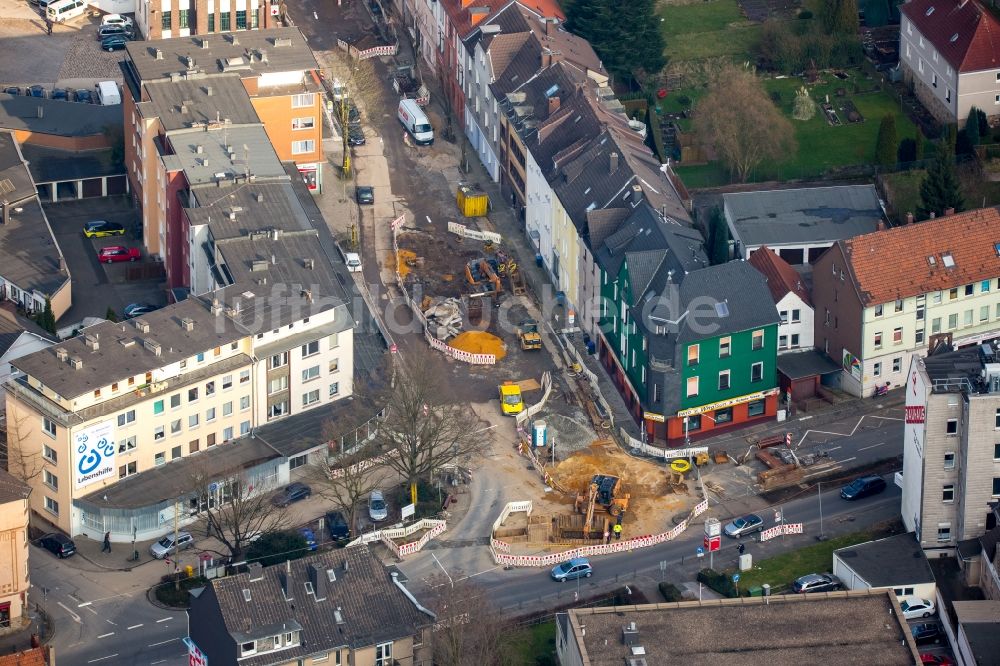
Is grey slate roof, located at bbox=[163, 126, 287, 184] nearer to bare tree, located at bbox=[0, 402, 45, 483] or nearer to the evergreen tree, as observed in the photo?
bare tree, located at bbox=[0, 402, 45, 483]

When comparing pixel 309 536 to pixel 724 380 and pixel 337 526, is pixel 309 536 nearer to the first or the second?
pixel 337 526

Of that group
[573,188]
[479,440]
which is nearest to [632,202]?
[573,188]

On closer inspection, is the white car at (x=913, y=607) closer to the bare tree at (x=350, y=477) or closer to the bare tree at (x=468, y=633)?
the bare tree at (x=468, y=633)

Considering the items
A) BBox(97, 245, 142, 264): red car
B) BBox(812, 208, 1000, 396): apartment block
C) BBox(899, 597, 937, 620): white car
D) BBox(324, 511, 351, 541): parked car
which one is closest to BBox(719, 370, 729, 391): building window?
BBox(812, 208, 1000, 396): apartment block

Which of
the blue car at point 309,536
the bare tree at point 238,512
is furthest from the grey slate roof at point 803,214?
the bare tree at point 238,512

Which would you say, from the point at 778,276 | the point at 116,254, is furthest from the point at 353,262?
the point at 778,276

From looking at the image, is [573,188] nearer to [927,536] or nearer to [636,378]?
[636,378]
